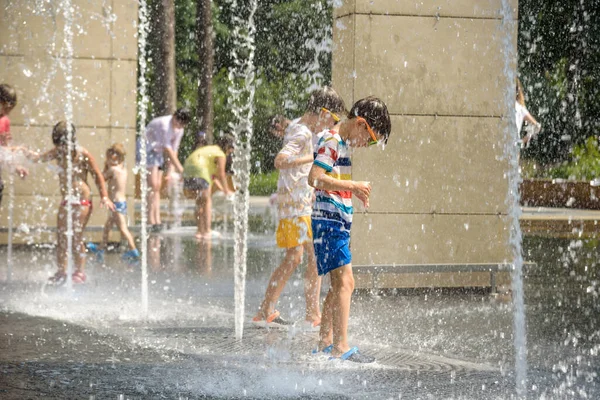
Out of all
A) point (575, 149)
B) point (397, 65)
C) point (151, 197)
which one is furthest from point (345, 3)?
point (575, 149)

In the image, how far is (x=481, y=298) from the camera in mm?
9508

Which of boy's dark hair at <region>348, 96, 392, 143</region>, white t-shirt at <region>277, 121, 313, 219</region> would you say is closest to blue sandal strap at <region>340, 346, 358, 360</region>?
boy's dark hair at <region>348, 96, 392, 143</region>

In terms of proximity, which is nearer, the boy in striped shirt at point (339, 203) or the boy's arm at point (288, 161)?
the boy in striped shirt at point (339, 203)

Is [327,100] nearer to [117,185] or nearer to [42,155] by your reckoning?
[42,155]

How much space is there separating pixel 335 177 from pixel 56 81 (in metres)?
7.62

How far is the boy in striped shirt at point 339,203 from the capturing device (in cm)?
618

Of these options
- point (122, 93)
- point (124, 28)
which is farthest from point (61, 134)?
point (124, 28)

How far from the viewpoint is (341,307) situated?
6262mm

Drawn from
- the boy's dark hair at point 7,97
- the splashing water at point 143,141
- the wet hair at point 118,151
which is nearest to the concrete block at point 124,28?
the splashing water at point 143,141

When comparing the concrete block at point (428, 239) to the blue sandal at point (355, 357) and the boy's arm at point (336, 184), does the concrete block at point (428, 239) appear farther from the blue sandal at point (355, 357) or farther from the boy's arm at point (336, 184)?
the boy's arm at point (336, 184)

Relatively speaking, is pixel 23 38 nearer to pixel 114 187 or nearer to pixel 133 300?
pixel 114 187

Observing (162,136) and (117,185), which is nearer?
(117,185)

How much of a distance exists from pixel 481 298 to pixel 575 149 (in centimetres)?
2009

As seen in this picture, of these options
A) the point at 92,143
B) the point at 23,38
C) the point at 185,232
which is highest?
the point at 23,38
